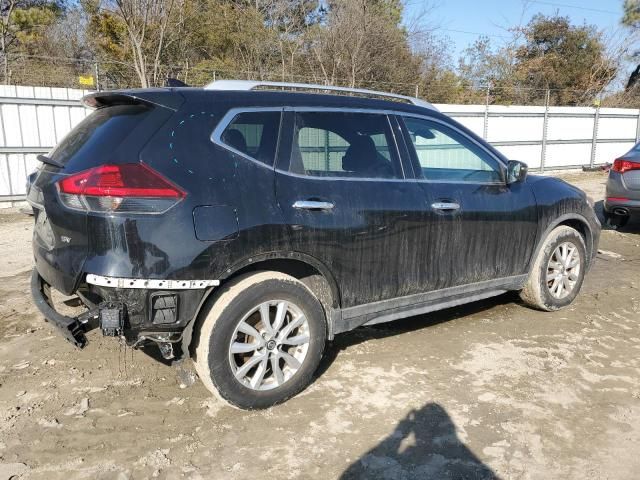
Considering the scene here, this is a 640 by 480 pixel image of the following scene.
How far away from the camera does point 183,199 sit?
286 centimetres

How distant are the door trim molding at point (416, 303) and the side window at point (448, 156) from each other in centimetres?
82

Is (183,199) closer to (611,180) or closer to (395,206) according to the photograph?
(395,206)

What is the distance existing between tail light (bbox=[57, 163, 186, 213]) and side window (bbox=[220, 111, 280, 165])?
48 cm

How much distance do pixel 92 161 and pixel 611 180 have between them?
742 centimetres

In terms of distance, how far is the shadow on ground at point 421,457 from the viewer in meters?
2.71

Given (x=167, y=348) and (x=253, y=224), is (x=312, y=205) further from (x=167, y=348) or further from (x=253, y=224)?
(x=167, y=348)

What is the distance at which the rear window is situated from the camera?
2.99m

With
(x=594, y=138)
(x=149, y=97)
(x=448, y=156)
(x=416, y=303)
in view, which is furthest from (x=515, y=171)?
(x=594, y=138)

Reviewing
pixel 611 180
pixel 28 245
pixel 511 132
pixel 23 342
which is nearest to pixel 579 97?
pixel 511 132

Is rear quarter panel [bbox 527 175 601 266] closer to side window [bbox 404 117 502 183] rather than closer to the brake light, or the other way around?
side window [bbox 404 117 502 183]

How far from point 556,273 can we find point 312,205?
2712mm

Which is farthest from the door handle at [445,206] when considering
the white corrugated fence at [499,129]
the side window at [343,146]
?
the white corrugated fence at [499,129]

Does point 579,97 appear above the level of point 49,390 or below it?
above

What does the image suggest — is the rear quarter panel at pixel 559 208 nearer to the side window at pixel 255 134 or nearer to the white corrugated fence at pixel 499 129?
the side window at pixel 255 134
